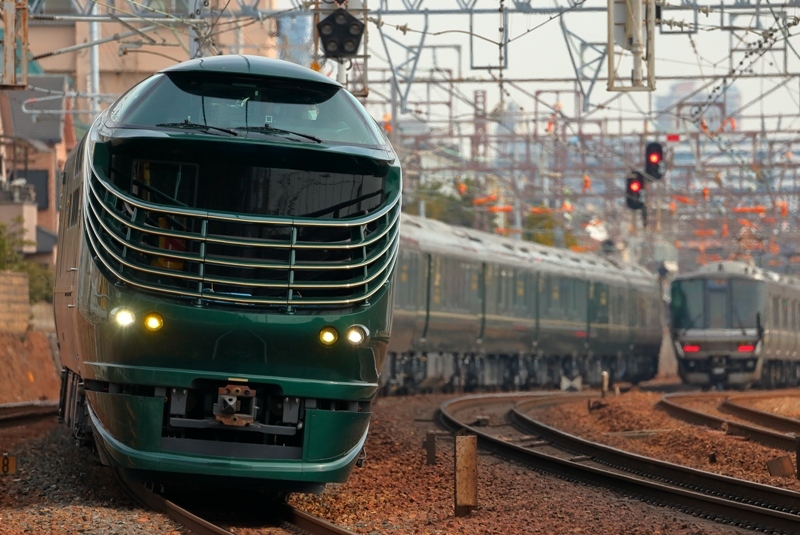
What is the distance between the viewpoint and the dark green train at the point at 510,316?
25484 mm

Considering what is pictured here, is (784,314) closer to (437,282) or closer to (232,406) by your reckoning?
(437,282)

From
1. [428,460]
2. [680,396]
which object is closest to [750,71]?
[680,396]

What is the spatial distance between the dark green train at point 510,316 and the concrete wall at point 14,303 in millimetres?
10976

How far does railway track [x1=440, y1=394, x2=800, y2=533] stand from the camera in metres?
10.1

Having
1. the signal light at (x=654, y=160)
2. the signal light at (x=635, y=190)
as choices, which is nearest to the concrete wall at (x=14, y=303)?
the signal light at (x=635, y=190)

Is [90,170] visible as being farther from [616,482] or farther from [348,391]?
[616,482]

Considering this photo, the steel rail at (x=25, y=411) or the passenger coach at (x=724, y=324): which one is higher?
the passenger coach at (x=724, y=324)

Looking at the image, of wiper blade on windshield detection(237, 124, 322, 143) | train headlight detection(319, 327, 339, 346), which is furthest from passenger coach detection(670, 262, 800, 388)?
train headlight detection(319, 327, 339, 346)

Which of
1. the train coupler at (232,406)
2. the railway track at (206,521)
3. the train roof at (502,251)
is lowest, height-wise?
the railway track at (206,521)

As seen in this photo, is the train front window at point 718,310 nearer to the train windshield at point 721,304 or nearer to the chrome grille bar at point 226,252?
the train windshield at point 721,304

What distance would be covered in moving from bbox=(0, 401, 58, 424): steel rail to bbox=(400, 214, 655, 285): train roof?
625 centimetres

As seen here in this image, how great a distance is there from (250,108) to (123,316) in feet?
5.79

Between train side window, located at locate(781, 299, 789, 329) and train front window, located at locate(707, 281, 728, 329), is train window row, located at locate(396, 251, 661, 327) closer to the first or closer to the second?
train front window, located at locate(707, 281, 728, 329)

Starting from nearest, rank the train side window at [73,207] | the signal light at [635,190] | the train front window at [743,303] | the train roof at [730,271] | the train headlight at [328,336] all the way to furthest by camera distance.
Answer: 1. the train headlight at [328,336]
2. the train side window at [73,207]
3. the signal light at [635,190]
4. the train front window at [743,303]
5. the train roof at [730,271]
